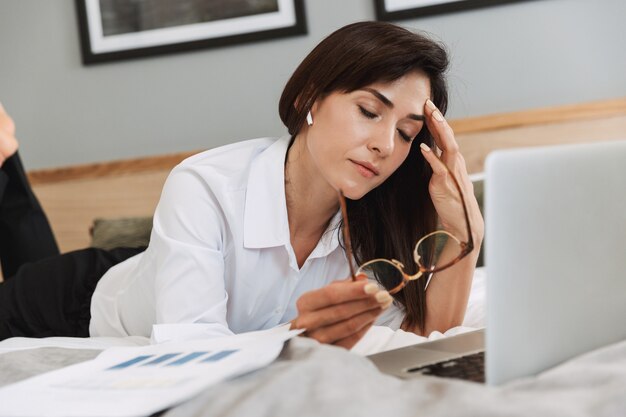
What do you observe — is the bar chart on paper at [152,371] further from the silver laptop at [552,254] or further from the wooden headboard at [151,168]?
the wooden headboard at [151,168]

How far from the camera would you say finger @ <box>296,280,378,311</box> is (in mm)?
982

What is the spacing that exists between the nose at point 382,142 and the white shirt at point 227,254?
0.21 meters

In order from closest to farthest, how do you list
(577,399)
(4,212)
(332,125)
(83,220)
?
(577,399)
(332,125)
(4,212)
(83,220)

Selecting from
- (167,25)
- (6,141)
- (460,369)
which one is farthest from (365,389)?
(167,25)

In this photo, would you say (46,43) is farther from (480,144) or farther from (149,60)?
(480,144)

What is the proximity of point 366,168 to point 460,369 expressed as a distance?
1.92 feet

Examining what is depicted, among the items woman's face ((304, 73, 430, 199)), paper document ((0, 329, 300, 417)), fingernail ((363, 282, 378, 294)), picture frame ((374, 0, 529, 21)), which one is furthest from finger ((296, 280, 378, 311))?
picture frame ((374, 0, 529, 21))

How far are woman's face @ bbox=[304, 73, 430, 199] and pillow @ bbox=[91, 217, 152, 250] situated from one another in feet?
3.26

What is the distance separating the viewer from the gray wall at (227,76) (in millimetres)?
2504

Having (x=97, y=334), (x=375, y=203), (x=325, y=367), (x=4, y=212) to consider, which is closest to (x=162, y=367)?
(x=325, y=367)

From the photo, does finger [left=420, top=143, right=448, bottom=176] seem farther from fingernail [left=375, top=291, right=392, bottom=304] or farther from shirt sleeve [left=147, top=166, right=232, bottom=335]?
fingernail [left=375, top=291, right=392, bottom=304]

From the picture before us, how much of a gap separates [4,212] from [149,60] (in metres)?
0.72

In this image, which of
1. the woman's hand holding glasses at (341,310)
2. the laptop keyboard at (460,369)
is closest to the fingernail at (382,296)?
the woman's hand holding glasses at (341,310)

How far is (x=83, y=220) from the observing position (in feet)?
8.66
